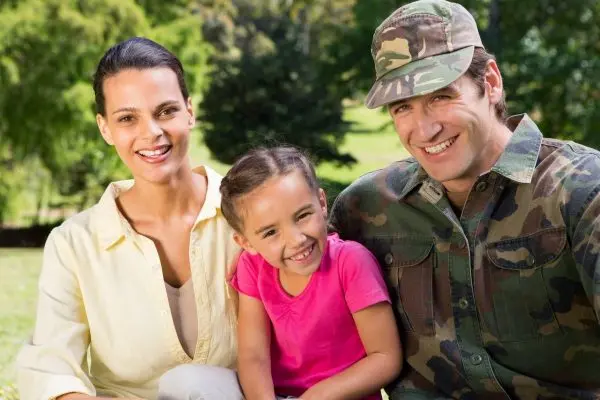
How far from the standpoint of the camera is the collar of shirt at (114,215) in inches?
118

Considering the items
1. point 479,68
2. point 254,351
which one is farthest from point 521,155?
point 254,351

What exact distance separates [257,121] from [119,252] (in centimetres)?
1587

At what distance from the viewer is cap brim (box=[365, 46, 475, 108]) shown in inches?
97.8

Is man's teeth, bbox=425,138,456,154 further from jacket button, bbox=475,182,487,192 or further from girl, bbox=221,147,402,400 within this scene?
girl, bbox=221,147,402,400

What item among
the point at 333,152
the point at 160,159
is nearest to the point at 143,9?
the point at 333,152

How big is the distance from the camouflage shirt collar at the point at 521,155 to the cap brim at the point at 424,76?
0.27 metres

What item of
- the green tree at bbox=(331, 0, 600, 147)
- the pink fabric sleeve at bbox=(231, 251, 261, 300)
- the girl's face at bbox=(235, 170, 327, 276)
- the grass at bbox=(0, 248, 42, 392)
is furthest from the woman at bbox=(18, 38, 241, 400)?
the green tree at bbox=(331, 0, 600, 147)

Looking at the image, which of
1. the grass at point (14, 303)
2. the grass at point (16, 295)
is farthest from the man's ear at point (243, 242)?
the grass at point (14, 303)

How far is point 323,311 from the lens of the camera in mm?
2754

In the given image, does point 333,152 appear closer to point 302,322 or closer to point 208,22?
point 208,22

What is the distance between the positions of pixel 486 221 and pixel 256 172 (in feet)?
2.33

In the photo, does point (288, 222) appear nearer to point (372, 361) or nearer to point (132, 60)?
point (372, 361)

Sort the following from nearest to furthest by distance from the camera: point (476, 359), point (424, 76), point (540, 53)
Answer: point (424, 76), point (476, 359), point (540, 53)

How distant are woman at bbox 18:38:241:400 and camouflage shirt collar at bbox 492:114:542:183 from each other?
3.29 feet
